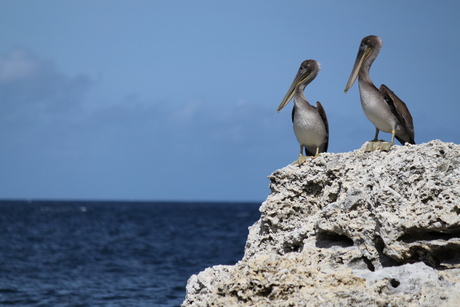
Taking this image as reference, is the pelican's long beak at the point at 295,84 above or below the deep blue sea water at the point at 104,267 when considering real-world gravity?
above

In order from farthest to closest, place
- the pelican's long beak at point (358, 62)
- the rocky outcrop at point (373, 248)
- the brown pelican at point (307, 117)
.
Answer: the brown pelican at point (307, 117) → the pelican's long beak at point (358, 62) → the rocky outcrop at point (373, 248)

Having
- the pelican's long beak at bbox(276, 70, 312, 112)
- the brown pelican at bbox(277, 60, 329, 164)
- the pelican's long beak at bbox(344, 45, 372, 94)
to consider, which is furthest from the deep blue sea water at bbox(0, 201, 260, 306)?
the pelican's long beak at bbox(344, 45, 372, 94)

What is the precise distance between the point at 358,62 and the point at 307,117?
0.93 meters

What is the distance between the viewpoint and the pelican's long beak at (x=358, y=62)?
7.82 metres

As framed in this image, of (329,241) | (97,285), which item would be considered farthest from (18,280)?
(329,241)

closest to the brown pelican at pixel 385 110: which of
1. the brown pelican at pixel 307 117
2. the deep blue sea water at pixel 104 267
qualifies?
the brown pelican at pixel 307 117

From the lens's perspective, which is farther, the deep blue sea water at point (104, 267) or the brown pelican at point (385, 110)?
the deep blue sea water at point (104, 267)

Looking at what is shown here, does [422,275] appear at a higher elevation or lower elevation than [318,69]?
lower

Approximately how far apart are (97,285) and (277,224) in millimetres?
14293

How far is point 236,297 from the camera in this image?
523 cm

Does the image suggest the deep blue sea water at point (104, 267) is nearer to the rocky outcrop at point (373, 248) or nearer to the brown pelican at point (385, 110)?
the brown pelican at point (385, 110)

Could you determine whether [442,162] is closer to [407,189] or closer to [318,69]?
[407,189]

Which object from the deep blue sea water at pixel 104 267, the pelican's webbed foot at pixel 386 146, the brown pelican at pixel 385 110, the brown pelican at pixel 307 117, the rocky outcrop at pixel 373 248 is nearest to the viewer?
the rocky outcrop at pixel 373 248

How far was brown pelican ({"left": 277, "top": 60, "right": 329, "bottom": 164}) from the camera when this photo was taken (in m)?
7.97
